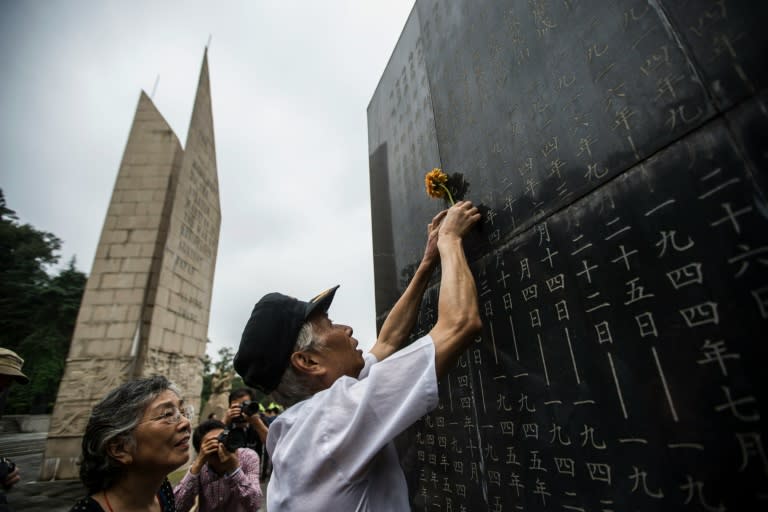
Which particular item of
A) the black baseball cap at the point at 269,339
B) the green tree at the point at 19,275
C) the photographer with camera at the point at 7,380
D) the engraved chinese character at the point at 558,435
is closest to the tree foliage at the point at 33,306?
the green tree at the point at 19,275

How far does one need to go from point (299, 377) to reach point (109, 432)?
3.15 ft

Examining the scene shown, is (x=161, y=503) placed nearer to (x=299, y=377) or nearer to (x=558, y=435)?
(x=299, y=377)

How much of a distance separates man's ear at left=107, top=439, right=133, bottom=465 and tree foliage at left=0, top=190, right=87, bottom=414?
24.2m

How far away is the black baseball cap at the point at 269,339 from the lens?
138cm

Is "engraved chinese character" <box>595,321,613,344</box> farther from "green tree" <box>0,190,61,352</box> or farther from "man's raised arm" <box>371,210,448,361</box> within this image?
"green tree" <box>0,190,61,352</box>

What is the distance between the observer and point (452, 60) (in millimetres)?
2062

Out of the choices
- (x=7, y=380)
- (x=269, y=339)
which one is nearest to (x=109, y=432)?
(x=269, y=339)

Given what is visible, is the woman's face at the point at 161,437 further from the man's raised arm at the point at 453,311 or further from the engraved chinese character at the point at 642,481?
the engraved chinese character at the point at 642,481

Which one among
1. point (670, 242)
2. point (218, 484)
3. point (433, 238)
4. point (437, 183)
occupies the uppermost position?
point (437, 183)

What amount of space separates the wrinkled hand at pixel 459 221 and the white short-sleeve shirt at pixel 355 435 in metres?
0.62

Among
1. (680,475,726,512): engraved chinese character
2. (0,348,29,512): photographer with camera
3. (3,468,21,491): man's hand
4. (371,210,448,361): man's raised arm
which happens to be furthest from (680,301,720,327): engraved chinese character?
(3,468,21,491): man's hand

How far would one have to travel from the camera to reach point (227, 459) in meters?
2.56

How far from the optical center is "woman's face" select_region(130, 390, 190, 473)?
1.60m

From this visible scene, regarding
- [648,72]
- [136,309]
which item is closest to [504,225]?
[648,72]
